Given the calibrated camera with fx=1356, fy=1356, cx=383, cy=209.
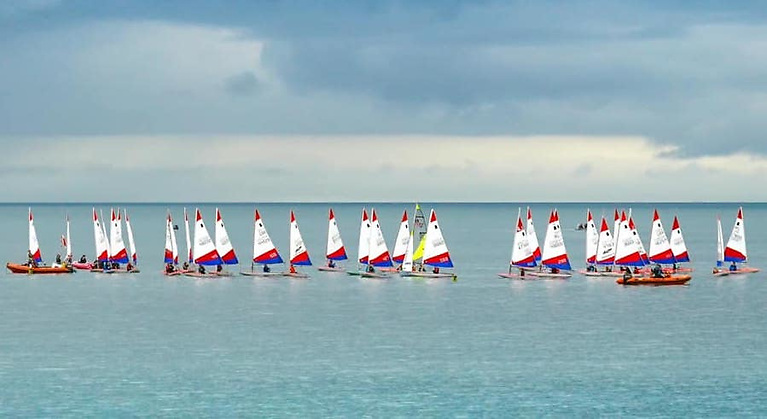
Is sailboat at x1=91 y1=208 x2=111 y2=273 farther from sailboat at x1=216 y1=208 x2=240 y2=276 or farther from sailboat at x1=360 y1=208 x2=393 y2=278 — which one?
sailboat at x1=360 y1=208 x2=393 y2=278

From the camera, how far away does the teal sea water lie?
278 feet

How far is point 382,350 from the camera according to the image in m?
108

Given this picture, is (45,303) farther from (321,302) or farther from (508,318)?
(508,318)

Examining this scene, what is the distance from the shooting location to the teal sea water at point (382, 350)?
84812mm

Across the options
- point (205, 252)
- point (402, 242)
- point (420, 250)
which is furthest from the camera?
point (402, 242)

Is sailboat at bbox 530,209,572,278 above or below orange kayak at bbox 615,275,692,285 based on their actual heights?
above

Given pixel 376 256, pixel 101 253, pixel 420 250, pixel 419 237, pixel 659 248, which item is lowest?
pixel 659 248

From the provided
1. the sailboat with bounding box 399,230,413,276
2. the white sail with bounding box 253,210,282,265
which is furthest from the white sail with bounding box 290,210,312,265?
the sailboat with bounding box 399,230,413,276

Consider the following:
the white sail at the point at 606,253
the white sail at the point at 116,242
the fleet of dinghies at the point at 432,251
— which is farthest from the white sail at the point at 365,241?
the white sail at the point at 116,242

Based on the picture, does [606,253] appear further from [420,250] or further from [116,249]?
[116,249]

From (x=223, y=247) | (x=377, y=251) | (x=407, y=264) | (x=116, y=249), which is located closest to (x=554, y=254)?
(x=407, y=264)

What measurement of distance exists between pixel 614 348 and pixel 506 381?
19793 millimetres

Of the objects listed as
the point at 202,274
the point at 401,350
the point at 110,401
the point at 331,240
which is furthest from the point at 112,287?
the point at 110,401

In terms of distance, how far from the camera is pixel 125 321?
5089 inches
